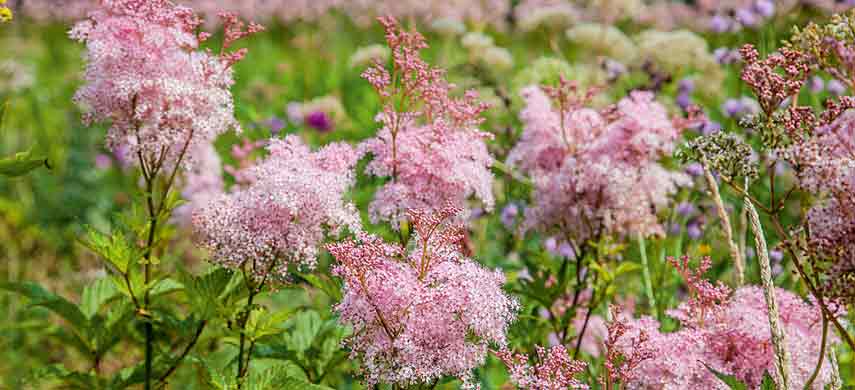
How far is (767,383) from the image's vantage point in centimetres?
196

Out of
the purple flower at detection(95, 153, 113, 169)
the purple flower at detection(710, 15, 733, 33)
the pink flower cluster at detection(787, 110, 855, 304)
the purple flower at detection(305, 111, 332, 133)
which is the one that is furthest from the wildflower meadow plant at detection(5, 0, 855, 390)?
the purple flower at detection(95, 153, 113, 169)

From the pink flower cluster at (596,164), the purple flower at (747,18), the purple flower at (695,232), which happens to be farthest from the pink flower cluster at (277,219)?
the purple flower at (747,18)

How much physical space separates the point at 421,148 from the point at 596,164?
0.71m

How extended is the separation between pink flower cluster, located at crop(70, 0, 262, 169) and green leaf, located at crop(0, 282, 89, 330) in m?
0.53

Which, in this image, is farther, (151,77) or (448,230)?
(151,77)

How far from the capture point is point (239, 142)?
5.75 meters

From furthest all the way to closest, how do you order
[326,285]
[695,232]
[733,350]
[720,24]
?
[720,24] → [695,232] → [326,285] → [733,350]

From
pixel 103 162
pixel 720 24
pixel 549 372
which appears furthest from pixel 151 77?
pixel 103 162

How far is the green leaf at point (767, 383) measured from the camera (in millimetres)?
1950

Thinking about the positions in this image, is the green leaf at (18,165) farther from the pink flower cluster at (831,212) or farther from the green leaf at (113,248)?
the pink flower cluster at (831,212)

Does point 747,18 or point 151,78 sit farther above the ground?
point 747,18

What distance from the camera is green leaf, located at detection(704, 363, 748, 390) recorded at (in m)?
1.90

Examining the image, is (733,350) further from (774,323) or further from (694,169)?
(694,169)

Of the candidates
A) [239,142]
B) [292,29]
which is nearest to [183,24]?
[239,142]
